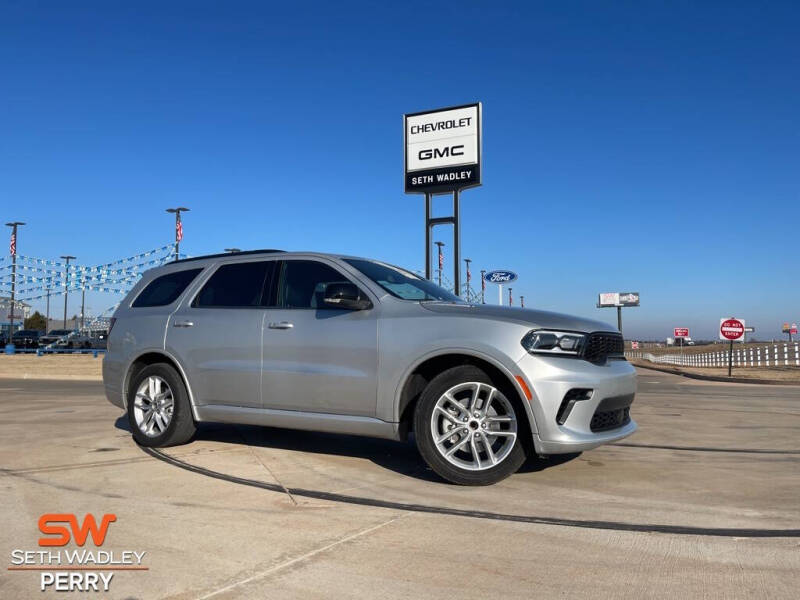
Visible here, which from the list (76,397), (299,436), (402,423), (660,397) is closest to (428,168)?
(660,397)

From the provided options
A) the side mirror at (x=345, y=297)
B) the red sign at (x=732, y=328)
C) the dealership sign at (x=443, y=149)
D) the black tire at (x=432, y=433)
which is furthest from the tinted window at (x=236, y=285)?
the red sign at (x=732, y=328)

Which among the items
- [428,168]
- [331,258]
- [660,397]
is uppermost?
[428,168]

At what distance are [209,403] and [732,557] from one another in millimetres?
4431

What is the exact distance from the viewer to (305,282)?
5.94 meters

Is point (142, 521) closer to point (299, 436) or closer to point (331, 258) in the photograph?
point (331, 258)

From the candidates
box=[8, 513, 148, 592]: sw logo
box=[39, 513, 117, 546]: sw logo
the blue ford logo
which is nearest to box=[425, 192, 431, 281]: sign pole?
the blue ford logo

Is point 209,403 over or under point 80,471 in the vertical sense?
over

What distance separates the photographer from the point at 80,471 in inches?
207

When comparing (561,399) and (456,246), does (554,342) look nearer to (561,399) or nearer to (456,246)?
(561,399)

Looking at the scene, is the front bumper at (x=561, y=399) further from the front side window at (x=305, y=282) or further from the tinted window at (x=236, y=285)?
the tinted window at (x=236, y=285)

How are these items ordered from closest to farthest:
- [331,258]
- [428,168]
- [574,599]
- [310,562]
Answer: [574,599], [310,562], [331,258], [428,168]

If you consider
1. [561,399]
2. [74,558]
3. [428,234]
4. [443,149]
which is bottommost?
[74,558]

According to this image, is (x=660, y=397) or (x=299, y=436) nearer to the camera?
(x=299, y=436)

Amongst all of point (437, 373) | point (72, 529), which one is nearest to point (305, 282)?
point (437, 373)
